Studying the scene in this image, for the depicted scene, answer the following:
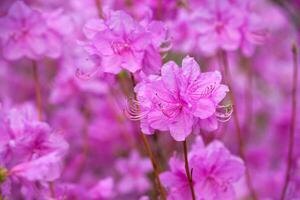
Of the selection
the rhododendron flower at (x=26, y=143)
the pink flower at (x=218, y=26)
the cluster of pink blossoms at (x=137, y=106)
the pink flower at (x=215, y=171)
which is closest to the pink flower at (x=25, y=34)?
the cluster of pink blossoms at (x=137, y=106)

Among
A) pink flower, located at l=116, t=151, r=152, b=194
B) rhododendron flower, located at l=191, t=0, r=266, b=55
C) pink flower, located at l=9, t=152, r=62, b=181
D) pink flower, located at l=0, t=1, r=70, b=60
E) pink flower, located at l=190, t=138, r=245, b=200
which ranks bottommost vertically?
pink flower, located at l=116, t=151, r=152, b=194

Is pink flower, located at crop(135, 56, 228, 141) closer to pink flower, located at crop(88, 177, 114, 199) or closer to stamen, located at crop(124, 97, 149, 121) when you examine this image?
stamen, located at crop(124, 97, 149, 121)

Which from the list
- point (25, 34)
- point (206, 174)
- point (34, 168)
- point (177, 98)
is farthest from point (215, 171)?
point (25, 34)

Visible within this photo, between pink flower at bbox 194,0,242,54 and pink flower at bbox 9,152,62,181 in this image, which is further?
pink flower at bbox 194,0,242,54

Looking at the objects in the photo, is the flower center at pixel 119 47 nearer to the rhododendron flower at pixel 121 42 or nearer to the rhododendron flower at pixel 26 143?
the rhododendron flower at pixel 121 42

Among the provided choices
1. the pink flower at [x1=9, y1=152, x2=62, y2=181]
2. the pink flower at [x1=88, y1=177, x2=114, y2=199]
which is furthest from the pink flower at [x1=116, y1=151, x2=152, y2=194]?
the pink flower at [x1=9, y1=152, x2=62, y2=181]

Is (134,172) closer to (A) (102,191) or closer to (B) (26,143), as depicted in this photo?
(A) (102,191)


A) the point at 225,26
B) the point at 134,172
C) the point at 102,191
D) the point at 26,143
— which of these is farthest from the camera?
the point at 134,172
